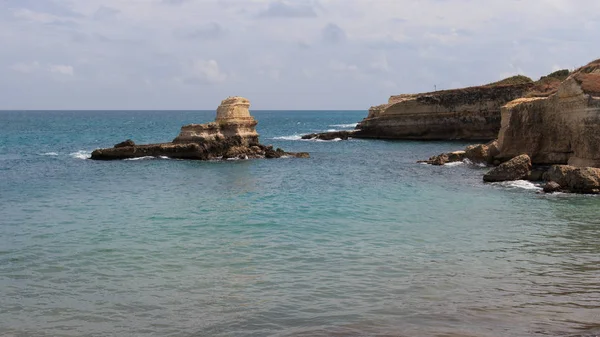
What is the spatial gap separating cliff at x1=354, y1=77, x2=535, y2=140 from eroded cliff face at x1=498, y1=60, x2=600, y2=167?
34.1 metres

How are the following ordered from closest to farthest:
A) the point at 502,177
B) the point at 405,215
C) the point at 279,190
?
the point at 405,215 < the point at 279,190 < the point at 502,177

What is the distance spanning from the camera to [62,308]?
11.8 metres

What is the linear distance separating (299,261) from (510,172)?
64.7ft

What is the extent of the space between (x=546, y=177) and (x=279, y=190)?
13.2 metres

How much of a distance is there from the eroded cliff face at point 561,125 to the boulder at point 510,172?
226cm

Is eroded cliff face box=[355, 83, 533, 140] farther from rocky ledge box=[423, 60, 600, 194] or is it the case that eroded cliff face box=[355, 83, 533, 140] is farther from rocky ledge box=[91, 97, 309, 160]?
rocky ledge box=[423, 60, 600, 194]

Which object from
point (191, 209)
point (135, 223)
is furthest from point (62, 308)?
point (191, 209)

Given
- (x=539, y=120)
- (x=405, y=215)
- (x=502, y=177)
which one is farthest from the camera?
(x=539, y=120)

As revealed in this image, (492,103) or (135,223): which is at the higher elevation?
(492,103)

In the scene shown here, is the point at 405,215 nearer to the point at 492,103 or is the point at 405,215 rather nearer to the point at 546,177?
the point at 546,177

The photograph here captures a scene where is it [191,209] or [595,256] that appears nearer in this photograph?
[595,256]

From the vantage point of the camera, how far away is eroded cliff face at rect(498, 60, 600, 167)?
29.1 metres

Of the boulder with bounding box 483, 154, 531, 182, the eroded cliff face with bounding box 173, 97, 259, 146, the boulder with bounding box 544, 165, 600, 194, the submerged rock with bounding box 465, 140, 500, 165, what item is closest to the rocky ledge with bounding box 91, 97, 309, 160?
the eroded cliff face with bounding box 173, 97, 259, 146

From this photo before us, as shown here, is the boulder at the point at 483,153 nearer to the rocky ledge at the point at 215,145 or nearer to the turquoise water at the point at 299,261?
the turquoise water at the point at 299,261
